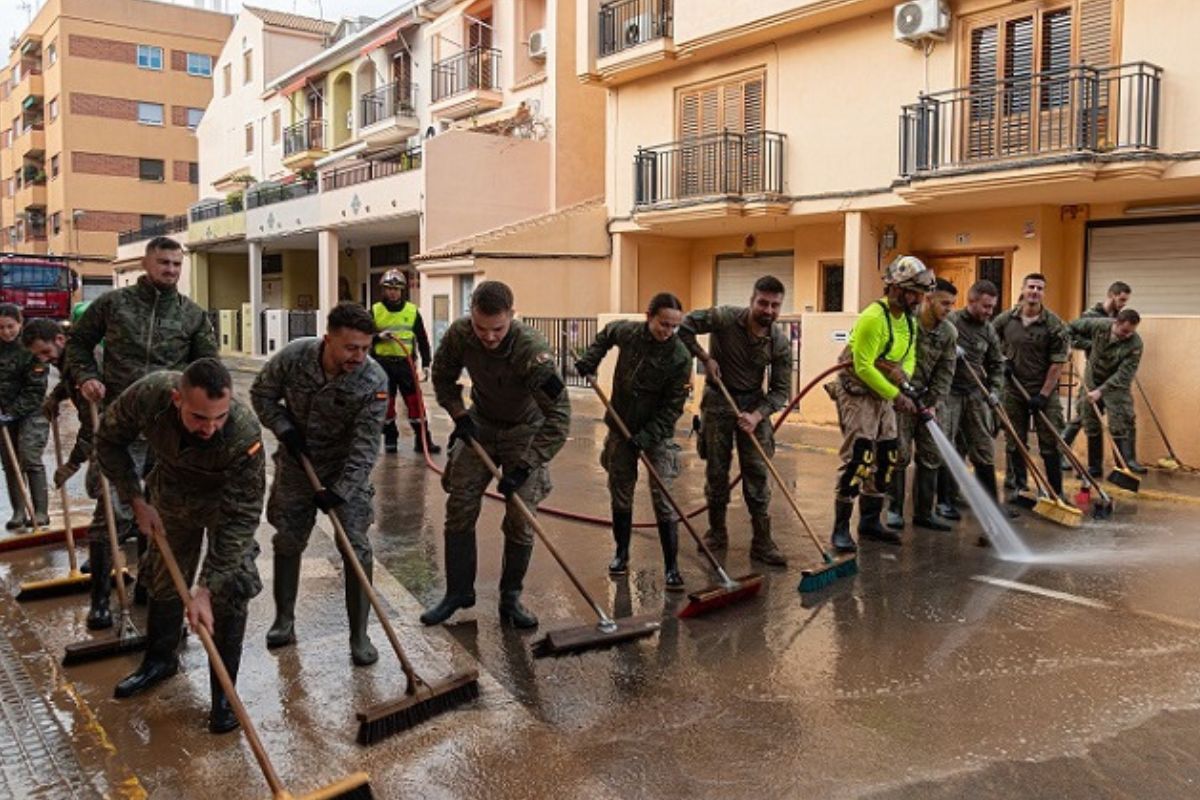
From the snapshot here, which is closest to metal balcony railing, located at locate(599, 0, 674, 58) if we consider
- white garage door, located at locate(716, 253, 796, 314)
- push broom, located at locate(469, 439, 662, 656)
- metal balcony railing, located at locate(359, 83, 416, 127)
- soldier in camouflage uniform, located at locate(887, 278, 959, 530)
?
white garage door, located at locate(716, 253, 796, 314)

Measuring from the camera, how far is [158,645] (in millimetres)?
4430

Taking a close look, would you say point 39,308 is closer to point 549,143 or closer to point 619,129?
point 549,143

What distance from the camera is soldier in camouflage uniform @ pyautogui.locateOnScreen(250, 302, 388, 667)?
178 inches

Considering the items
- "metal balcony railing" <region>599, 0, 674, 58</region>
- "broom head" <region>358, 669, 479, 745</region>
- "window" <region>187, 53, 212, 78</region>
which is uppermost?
"window" <region>187, 53, 212, 78</region>

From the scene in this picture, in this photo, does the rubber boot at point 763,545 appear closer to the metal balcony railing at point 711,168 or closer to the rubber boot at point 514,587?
the rubber boot at point 514,587

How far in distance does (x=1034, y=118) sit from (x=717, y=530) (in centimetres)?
971

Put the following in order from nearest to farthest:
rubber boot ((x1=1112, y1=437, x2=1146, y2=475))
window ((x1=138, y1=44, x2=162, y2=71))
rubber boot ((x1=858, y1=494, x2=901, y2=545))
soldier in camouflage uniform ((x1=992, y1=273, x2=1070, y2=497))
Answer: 1. rubber boot ((x1=858, y1=494, x2=901, y2=545))
2. soldier in camouflage uniform ((x1=992, y1=273, x2=1070, y2=497))
3. rubber boot ((x1=1112, y1=437, x2=1146, y2=475))
4. window ((x1=138, y1=44, x2=162, y2=71))

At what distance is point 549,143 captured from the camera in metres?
23.4

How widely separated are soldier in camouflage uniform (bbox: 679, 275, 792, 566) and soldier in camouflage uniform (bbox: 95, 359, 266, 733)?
303 cm

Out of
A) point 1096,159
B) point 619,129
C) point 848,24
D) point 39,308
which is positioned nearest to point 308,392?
point 1096,159

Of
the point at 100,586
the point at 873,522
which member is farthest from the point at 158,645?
the point at 873,522

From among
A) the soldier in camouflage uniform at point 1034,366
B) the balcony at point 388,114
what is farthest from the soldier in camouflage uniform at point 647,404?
the balcony at point 388,114

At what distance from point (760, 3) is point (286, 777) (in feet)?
50.5

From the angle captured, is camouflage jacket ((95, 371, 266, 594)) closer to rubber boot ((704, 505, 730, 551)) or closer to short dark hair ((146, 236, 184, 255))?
short dark hair ((146, 236, 184, 255))
